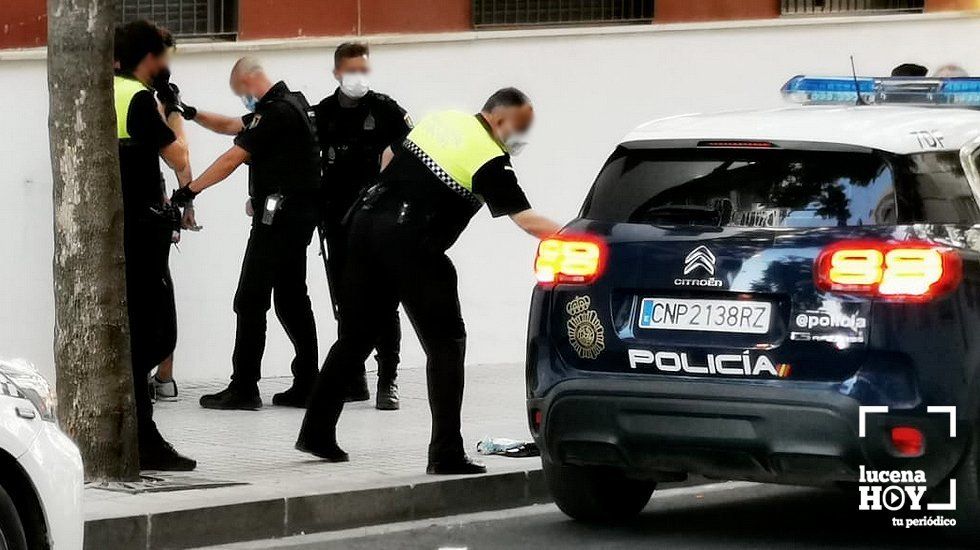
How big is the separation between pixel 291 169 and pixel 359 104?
0.55 meters

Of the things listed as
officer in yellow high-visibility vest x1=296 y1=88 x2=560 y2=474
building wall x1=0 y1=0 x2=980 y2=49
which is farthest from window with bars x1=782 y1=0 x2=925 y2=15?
officer in yellow high-visibility vest x1=296 y1=88 x2=560 y2=474

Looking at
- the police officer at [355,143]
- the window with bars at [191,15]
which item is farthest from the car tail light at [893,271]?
the window with bars at [191,15]

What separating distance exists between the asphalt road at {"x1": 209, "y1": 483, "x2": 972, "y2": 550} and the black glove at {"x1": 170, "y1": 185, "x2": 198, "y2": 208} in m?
2.65

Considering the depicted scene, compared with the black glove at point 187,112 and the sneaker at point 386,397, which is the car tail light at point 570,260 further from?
the black glove at point 187,112

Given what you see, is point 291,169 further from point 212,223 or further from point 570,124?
point 570,124

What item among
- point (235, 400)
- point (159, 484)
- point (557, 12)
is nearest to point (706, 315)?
point (159, 484)

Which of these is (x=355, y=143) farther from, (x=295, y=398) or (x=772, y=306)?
(x=772, y=306)

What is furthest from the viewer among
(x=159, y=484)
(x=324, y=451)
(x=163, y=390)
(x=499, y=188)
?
(x=163, y=390)

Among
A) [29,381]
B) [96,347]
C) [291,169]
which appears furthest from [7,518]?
[291,169]

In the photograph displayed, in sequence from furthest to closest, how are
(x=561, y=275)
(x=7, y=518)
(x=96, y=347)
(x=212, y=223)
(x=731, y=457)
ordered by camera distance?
1. (x=212, y=223)
2. (x=96, y=347)
3. (x=561, y=275)
4. (x=731, y=457)
5. (x=7, y=518)

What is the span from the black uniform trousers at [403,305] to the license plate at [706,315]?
1508 millimetres

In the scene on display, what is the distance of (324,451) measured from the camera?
9.53m

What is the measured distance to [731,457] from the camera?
7562mm

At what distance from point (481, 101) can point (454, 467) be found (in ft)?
→ 17.7
